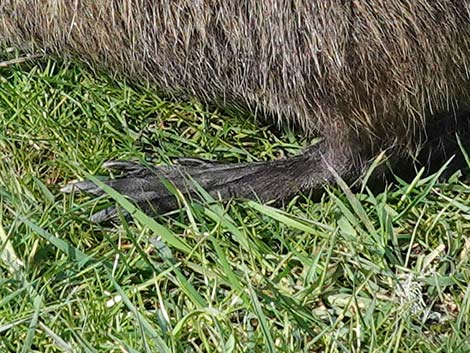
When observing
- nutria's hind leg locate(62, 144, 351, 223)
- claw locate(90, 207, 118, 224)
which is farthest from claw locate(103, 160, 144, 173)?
claw locate(90, 207, 118, 224)

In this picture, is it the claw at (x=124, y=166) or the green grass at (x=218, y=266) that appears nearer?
the green grass at (x=218, y=266)

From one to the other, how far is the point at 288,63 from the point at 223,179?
327 mm

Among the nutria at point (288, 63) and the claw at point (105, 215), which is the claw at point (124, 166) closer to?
the nutria at point (288, 63)

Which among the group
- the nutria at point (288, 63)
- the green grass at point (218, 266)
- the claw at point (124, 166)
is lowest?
the green grass at point (218, 266)

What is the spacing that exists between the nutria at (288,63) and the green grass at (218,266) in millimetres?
81

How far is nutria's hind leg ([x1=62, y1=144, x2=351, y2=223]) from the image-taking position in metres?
1.91

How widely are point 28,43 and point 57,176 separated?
13.5 inches

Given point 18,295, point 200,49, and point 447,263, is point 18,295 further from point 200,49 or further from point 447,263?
point 447,263

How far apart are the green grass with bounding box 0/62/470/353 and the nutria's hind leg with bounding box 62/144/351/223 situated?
37mm

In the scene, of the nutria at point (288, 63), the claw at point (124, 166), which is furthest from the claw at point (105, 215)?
the claw at point (124, 166)

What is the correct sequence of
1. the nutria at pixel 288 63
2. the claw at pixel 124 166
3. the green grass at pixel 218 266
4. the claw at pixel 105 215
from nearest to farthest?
the green grass at pixel 218 266, the nutria at pixel 288 63, the claw at pixel 105 215, the claw at pixel 124 166

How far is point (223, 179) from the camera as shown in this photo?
195 cm

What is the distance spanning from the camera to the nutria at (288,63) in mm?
1680

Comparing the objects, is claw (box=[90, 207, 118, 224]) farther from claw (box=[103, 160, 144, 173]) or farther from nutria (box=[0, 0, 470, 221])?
claw (box=[103, 160, 144, 173])
